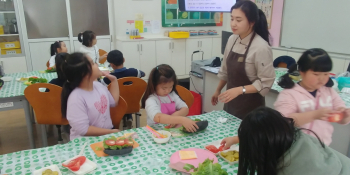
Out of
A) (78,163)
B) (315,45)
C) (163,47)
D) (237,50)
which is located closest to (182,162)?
(78,163)

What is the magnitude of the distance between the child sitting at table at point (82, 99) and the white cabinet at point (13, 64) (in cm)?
339

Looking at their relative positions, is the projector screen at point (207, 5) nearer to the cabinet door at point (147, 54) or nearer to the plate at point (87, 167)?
the cabinet door at point (147, 54)

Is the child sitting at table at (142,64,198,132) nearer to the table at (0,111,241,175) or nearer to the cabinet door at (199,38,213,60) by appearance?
the table at (0,111,241,175)

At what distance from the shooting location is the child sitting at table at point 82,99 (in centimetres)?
153

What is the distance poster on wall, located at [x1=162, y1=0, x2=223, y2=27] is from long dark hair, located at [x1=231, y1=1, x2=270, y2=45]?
383cm

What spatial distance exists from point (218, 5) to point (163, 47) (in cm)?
180

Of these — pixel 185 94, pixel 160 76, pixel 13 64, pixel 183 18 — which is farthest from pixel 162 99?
pixel 183 18

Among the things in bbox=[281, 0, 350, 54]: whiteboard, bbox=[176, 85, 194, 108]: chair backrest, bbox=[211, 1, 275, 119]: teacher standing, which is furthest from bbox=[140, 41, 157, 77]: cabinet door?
bbox=[211, 1, 275, 119]: teacher standing

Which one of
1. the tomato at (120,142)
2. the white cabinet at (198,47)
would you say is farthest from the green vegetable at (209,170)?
the white cabinet at (198,47)

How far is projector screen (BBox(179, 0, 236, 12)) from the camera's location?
3.56 meters

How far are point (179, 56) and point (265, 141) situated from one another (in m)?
4.66

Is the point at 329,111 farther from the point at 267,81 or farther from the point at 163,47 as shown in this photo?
the point at 163,47

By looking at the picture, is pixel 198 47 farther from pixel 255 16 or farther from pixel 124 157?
pixel 124 157

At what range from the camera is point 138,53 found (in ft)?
16.1
